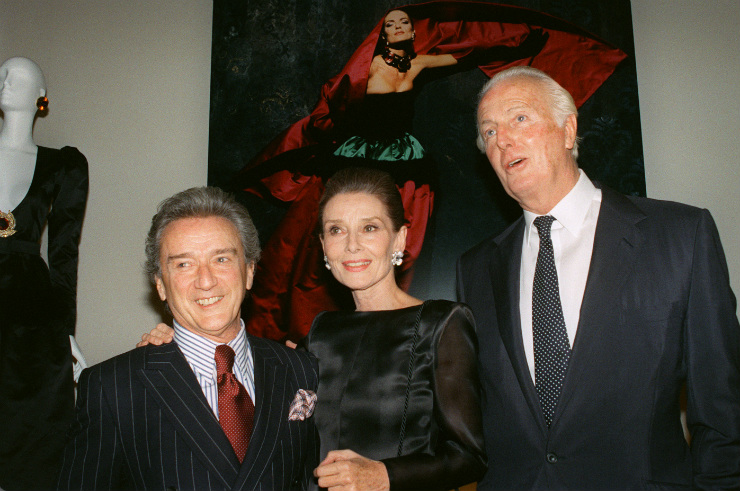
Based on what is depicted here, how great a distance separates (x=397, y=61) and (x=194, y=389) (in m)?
2.69

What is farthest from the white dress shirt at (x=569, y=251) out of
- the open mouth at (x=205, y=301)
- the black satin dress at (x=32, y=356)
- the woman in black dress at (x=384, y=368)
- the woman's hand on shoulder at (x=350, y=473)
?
the black satin dress at (x=32, y=356)

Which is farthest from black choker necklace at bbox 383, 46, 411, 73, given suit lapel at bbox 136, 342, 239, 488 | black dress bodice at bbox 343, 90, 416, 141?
suit lapel at bbox 136, 342, 239, 488

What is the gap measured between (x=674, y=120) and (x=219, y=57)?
2980 mm

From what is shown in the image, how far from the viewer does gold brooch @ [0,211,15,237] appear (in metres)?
2.97

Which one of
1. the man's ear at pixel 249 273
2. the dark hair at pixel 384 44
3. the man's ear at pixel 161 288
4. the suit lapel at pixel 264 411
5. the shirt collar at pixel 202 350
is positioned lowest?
the suit lapel at pixel 264 411

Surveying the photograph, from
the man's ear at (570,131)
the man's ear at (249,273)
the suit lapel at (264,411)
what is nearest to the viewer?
the suit lapel at (264,411)

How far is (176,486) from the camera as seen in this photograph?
1.50m

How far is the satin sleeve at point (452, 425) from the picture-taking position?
159cm

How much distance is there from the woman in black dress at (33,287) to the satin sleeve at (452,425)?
6.88 ft

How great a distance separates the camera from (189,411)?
5.18 ft

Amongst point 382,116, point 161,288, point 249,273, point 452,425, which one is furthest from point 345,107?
point 452,425

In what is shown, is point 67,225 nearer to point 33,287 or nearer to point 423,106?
point 33,287

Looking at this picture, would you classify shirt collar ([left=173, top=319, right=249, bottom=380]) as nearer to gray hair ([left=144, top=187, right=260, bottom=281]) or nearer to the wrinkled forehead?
gray hair ([left=144, top=187, right=260, bottom=281])

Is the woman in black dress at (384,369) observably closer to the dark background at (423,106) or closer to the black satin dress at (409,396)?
the black satin dress at (409,396)
